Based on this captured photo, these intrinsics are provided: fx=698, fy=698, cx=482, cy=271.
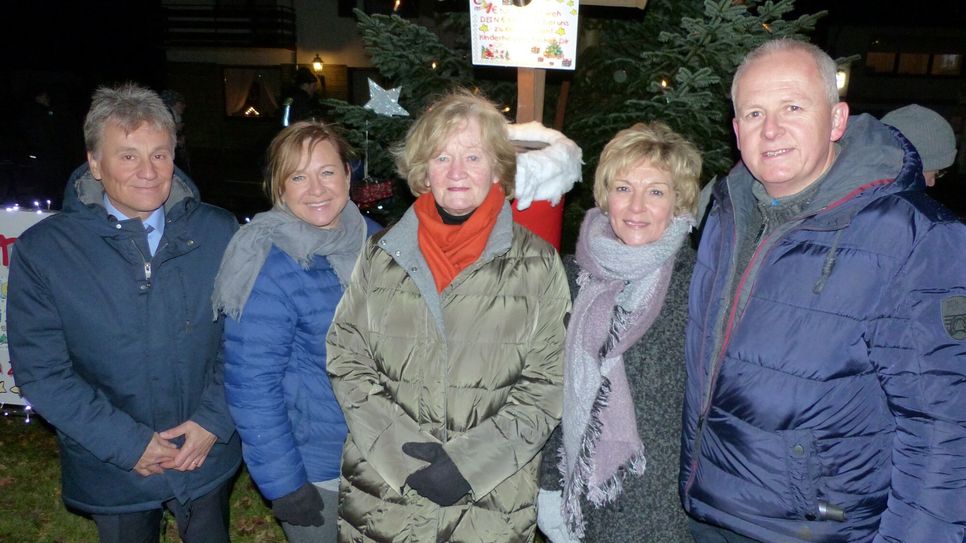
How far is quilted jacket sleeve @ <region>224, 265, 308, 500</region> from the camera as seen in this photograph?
2.62 meters

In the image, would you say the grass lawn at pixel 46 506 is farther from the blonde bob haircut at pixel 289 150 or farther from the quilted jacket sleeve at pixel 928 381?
the quilted jacket sleeve at pixel 928 381

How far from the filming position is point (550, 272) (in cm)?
254

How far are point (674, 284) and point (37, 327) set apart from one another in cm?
240

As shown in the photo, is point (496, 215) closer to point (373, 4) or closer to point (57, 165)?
point (57, 165)

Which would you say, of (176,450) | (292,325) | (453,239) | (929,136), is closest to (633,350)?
(453,239)

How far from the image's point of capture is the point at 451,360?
8.00 ft

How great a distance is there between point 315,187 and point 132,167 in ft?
2.32

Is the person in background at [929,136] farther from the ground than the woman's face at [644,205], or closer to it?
farther from the ground

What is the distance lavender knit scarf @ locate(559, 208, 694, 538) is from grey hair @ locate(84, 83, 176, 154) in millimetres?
1847

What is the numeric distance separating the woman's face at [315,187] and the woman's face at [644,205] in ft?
3.85

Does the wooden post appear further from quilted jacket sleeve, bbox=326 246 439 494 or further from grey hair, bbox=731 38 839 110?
grey hair, bbox=731 38 839 110

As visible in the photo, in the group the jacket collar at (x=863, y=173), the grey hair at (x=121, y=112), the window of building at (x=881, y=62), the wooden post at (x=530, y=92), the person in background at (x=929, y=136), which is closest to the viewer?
the jacket collar at (x=863, y=173)

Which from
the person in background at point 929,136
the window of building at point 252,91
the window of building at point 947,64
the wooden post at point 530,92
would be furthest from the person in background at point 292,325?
the window of building at point 947,64

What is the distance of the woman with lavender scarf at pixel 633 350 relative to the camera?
2537 millimetres
